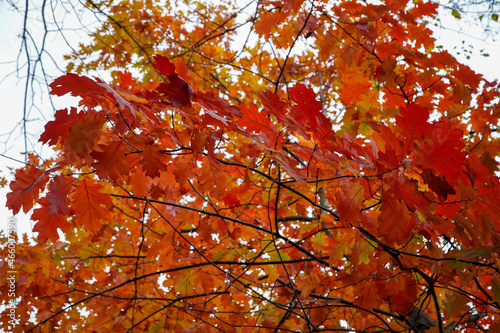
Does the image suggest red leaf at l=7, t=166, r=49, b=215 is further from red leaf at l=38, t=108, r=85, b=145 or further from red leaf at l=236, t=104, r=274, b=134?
red leaf at l=236, t=104, r=274, b=134

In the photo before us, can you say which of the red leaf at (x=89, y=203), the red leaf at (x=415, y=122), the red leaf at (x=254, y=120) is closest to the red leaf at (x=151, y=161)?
the red leaf at (x=89, y=203)

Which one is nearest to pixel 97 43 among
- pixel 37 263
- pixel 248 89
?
pixel 248 89

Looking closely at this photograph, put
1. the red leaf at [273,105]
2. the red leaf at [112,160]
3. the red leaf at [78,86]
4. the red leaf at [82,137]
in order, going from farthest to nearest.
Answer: the red leaf at [273,105] < the red leaf at [112,160] < the red leaf at [82,137] < the red leaf at [78,86]

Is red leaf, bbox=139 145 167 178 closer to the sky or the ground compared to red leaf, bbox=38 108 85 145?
closer to the ground

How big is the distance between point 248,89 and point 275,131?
3611 mm

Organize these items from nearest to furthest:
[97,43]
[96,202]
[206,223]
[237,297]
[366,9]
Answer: [96,202] < [366,9] < [206,223] < [237,297] < [97,43]

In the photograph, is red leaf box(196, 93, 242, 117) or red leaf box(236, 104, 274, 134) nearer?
red leaf box(196, 93, 242, 117)

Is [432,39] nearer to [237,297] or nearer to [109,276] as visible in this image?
[237,297]

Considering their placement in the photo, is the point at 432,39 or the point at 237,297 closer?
the point at 432,39

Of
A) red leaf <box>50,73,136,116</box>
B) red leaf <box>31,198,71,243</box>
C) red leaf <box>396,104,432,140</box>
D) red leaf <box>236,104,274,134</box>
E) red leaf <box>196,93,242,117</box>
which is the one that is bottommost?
red leaf <box>396,104,432,140</box>

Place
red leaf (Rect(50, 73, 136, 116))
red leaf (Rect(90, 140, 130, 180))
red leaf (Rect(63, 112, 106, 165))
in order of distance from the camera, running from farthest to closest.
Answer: red leaf (Rect(90, 140, 130, 180))
red leaf (Rect(63, 112, 106, 165))
red leaf (Rect(50, 73, 136, 116))

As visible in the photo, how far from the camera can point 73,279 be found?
4.40m

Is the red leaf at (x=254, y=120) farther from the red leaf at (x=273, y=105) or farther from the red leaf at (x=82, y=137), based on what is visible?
the red leaf at (x=82, y=137)

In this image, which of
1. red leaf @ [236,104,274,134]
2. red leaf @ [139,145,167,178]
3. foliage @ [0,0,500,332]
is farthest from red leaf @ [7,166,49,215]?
red leaf @ [236,104,274,134]
